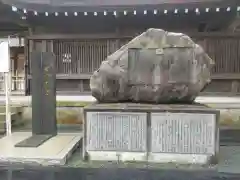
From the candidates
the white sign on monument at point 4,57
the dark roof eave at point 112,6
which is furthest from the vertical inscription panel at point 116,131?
the dark roof eave at point 112,6

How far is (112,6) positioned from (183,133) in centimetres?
690

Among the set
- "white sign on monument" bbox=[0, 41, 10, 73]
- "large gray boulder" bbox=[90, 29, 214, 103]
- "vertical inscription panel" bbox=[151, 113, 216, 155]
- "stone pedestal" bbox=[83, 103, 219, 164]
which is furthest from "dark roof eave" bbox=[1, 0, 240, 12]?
"vertical inscription panel" bbox=[151, 113, 216, 155]

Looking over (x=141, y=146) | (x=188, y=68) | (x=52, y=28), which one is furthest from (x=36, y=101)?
(x=52, y=28)

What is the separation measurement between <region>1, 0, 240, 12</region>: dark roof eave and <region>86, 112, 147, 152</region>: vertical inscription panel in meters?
6.54

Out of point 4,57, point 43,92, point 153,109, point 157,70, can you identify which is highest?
point 4,57

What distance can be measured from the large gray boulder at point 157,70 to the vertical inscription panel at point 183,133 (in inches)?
20.1

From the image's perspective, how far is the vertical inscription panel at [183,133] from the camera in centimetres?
374

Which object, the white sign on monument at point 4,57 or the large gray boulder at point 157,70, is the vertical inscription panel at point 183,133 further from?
the white sign on monument at point 4,57

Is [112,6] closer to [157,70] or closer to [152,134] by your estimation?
[157,70]

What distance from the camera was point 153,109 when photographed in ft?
12.6

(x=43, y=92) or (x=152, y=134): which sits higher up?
(x=43, y=92)

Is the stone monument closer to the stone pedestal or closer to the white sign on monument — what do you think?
the stone pedestal

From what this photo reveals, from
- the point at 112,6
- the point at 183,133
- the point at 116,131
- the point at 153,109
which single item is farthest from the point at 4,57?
the point at 112,6

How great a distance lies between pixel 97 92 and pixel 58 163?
108 centimetres
